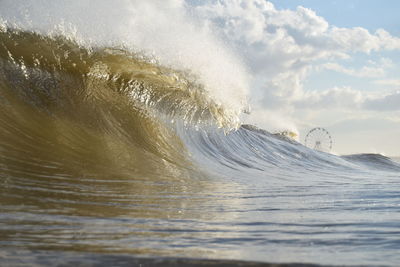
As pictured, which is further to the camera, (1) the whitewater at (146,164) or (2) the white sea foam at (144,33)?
(2) the white sea foam at (144,33)

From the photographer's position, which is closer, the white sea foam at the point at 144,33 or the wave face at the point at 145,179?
the wave face at the point at 145,179

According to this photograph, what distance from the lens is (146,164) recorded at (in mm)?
5172

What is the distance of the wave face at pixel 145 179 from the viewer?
1.81 metres

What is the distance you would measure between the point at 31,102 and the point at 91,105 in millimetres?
807

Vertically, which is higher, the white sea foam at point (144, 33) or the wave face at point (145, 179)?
the white sea foam at point (144, 33)

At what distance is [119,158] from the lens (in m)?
5.01

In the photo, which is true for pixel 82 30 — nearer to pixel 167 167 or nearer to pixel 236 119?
pixel 167 167

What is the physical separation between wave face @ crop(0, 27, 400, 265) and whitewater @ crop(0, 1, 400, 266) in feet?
0.05

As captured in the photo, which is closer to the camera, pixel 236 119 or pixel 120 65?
pixel 120 65

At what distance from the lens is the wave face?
181 centimetres

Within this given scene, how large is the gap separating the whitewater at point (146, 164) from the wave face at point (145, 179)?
1 centimetres

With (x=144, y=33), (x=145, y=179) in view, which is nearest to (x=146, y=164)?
(x=145, y=179)

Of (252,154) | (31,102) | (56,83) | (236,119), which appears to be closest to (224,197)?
(31,102)

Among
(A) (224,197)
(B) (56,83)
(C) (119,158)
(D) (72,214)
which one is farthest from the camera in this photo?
(B) (56,83)
